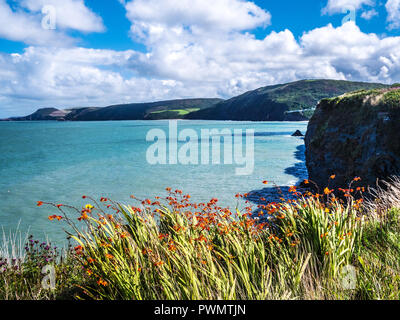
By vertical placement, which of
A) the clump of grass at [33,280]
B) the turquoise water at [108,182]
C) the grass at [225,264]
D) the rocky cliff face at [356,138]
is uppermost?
the rocky cliff face at [356,138]

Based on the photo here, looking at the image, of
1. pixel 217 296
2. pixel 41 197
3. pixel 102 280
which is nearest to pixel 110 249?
pixel 102 280

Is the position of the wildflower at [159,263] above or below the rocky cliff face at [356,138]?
below

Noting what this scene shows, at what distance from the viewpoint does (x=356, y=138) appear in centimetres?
1474

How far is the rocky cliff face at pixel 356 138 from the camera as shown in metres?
12.7

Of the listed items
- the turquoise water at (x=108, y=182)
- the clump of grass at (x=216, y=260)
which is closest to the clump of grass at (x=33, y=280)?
the clump of grass at (x=216, y=260)

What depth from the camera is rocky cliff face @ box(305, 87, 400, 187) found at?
12.7 meters

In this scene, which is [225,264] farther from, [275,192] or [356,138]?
[275,192]

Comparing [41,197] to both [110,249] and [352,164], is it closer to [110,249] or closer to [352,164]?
[110,249]

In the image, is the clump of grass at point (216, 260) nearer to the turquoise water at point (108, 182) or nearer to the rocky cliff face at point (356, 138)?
the rocky cliff face at point (356, 138)

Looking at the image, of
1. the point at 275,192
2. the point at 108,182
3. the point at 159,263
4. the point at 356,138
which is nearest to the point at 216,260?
the point at 159,263

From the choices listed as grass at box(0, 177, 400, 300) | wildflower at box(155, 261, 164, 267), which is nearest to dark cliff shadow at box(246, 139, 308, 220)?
grass at box(0, 177, 400, 300)

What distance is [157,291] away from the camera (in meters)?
3.80

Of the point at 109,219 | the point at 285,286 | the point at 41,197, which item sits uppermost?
the point at 109,219
